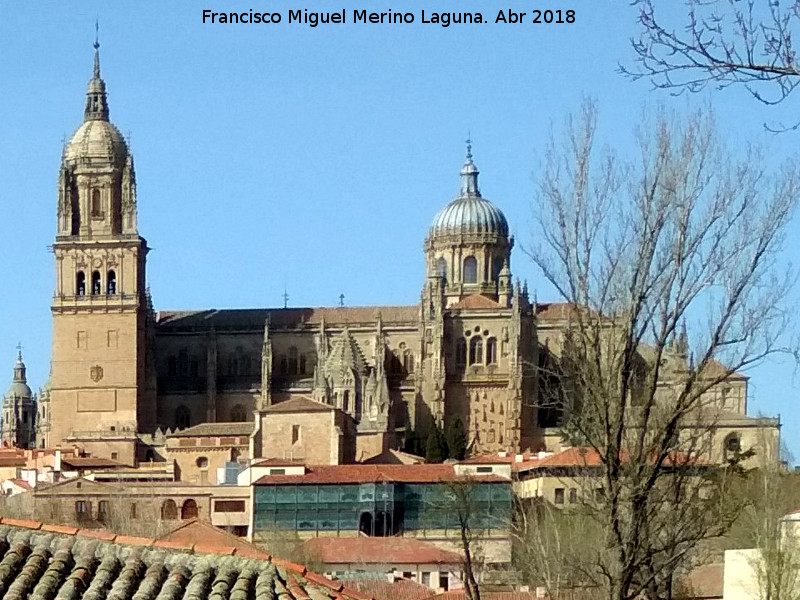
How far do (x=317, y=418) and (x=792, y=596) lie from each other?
52.9m

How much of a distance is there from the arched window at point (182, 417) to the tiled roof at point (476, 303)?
13789mm

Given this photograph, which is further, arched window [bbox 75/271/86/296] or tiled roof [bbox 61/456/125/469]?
arched window [bbox 75/271/86/296]

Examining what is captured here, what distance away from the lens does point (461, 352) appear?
9519cm

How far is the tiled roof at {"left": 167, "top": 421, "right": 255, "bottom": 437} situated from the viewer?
3415 inches

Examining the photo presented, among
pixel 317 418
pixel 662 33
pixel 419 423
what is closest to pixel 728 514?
pixel 662 33

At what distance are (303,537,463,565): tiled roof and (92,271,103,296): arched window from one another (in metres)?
37.0

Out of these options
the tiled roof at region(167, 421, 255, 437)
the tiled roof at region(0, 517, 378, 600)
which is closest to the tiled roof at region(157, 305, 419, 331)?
the tiled roof at region(167, 421, 255, 437)

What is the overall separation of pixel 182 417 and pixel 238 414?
2724mm

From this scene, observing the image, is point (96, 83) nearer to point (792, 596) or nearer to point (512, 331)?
point (512, 331)

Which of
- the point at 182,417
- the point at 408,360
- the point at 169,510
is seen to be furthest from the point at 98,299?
the point at 169,510

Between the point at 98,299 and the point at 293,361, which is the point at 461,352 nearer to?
the point at 293,361

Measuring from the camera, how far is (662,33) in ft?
37.9

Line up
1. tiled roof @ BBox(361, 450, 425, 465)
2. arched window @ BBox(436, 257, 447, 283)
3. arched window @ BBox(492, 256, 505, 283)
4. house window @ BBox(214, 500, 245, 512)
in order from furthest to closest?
arched window @ BBox(492, 256, 505, 283) → arched window @ BBox(436, 257, 447, 283) → tiled roof @ BBox(361, 450, 425, 465) → house window @ BBox(214, 500, 245, 512)

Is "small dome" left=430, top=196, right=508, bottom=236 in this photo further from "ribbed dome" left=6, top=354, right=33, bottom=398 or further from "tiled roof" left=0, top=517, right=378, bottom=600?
"tiled roof" left=0, top=517, right=378, bottom=600
